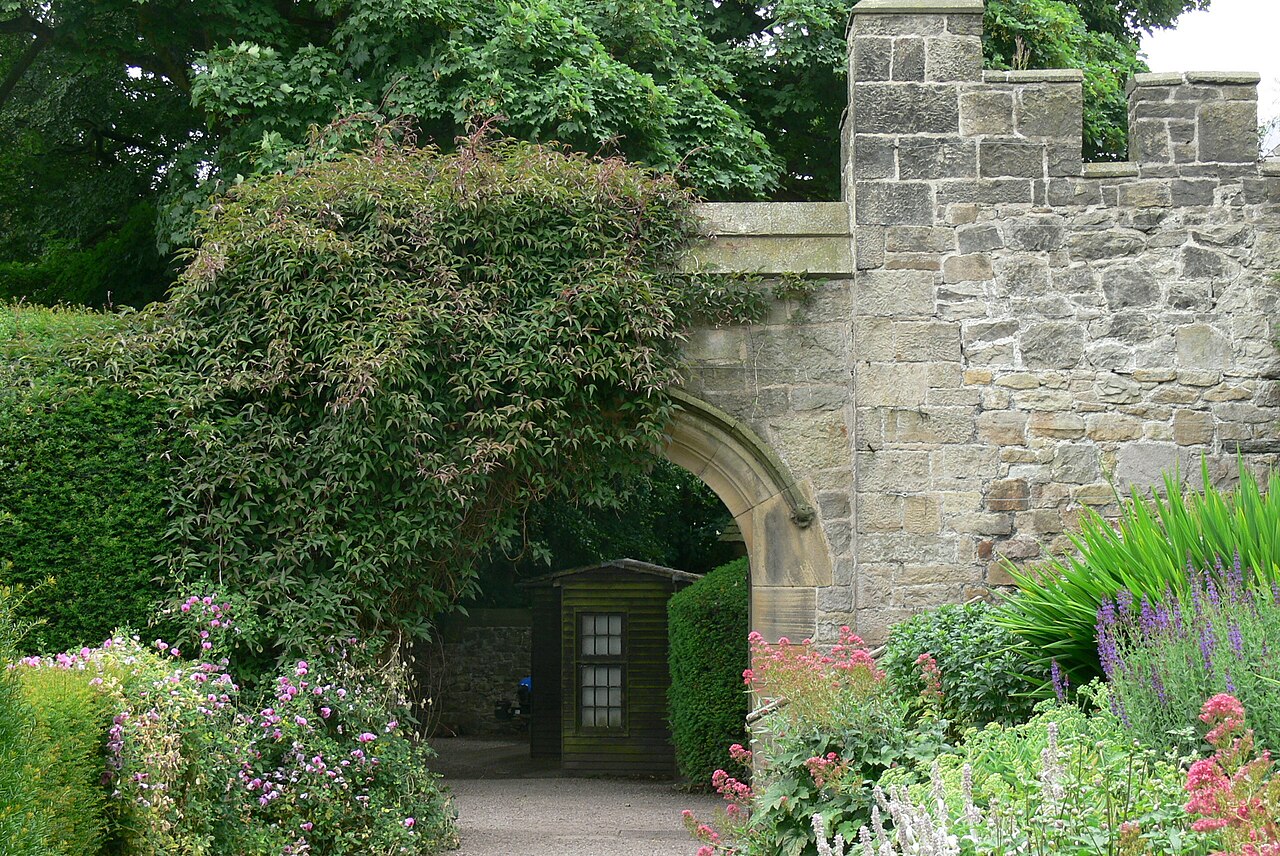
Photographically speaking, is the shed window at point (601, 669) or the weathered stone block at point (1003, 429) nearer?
the weathered stone block at point (1003, 429)

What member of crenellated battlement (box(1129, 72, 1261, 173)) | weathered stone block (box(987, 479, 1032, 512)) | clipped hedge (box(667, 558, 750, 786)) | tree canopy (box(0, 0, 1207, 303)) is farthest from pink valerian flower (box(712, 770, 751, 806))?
clipped hedge (box(667, 558, 750, 786))

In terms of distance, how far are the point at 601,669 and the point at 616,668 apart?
0.17 metres

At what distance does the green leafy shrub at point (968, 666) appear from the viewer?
5.79 meters

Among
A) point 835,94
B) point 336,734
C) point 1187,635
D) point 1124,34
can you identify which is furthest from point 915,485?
point 1124,34

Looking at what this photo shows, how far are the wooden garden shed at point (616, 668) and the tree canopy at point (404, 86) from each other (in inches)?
189

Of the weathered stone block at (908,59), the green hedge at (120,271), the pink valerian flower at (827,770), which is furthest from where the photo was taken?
the green hedge at (120,271)

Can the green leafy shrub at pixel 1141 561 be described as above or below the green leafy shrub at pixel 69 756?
above

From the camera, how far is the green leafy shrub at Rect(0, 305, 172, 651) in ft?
21.8

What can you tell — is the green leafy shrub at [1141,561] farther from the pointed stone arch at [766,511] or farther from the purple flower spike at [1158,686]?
the pointed stone arch at [766,511]

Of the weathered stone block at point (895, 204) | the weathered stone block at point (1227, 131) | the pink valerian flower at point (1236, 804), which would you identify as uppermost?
the weathered stone block at point (1227, 131)

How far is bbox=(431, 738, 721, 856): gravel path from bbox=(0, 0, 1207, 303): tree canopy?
4.61 metres

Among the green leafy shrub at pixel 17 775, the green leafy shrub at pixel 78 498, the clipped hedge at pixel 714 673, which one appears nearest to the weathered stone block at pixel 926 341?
the green leafy shrub at pixel 78 498

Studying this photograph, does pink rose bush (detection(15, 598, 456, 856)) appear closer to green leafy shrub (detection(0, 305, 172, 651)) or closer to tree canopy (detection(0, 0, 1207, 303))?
green leafy shrub (detection(0, 305, 172, 651))

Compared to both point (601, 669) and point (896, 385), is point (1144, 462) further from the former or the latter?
point (601, 669)
